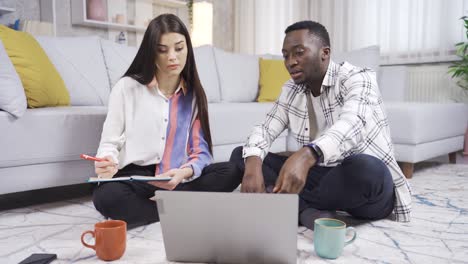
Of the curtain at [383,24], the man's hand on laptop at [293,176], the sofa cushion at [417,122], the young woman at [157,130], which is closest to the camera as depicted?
the man's hand on laptop at [293,176]

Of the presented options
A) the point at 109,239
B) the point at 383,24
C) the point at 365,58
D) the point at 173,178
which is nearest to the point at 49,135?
the point at 173,178

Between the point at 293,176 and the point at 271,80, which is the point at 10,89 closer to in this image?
the point at 293,176

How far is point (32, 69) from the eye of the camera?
5.61 feet

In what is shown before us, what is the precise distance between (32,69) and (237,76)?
147 centimetres

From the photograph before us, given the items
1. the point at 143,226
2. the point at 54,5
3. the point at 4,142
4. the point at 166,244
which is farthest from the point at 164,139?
the point at 54,5

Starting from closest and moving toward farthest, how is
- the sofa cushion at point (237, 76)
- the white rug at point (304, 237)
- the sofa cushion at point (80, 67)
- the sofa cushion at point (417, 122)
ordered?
the white rug at point (304, 237), the sofa cushion at point (80, 67), the sofa cushion at point (417, 122), the sofa cushion at point (237, 76)

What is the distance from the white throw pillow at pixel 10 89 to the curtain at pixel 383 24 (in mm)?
2787

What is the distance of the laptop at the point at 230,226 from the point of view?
870 millimetres

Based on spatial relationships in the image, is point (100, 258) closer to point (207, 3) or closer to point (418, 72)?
point (418, 72)

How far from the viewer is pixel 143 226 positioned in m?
1.39

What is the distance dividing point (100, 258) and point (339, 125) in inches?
28.4

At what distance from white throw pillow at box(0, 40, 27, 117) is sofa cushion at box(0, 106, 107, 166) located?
0.09 ft

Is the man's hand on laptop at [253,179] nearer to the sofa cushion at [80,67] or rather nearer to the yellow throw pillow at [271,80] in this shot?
the sofa cushion at [80,67]

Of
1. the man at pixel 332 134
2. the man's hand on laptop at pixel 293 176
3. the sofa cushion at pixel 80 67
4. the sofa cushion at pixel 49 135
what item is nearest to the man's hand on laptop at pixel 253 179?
the man at pixel 332 134
